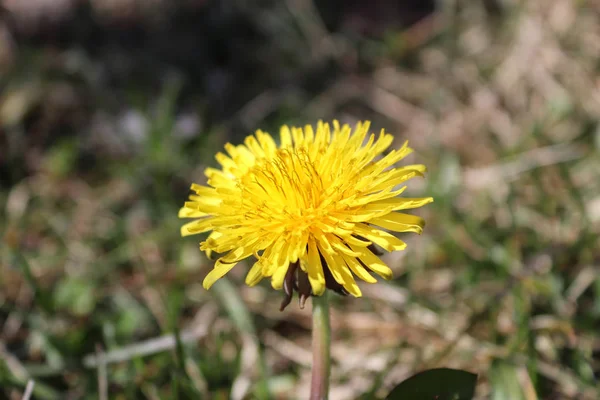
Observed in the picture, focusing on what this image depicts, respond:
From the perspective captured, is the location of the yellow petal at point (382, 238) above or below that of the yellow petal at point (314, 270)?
below

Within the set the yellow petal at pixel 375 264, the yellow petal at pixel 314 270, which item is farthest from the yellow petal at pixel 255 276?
the yellow petal at pixel 375 264

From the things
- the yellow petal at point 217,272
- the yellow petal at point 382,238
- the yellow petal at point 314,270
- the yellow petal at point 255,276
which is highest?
the yellow petal at point 217,272

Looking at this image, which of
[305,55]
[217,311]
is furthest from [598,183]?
[305,55]

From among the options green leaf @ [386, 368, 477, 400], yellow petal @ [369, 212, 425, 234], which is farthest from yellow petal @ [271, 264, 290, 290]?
green leaf @ [386, 368, 477, 400]

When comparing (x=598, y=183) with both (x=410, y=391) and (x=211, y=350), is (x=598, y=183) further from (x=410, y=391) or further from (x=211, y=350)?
(x=211, y=350)

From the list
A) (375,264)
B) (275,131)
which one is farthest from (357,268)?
(275,131)

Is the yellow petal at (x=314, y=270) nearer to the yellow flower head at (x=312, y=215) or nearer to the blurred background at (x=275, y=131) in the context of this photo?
the yellow flower head at (x=312, y=215)
